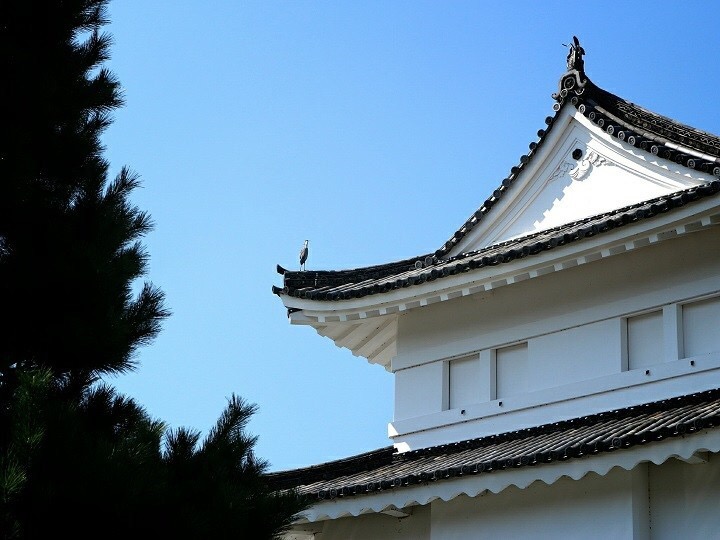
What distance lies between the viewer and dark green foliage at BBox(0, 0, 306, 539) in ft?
21.8

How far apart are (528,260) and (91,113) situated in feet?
18.1

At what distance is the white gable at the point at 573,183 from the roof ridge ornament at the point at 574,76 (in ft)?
0.77

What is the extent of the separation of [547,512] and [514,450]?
0.67 metres

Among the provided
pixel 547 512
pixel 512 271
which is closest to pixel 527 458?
pixel 547 512

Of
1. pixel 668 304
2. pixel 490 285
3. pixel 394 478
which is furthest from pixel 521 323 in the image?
pixel 394 478

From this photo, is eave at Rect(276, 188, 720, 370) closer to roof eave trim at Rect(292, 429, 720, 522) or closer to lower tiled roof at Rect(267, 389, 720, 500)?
lower tiled roof at Rect(267, 389, 720, 500)

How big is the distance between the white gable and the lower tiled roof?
2583mm

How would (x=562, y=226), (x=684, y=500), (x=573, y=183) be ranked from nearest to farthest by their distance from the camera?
(x=684, y=500) → (x=562, y=226) → (x=573, y=183)

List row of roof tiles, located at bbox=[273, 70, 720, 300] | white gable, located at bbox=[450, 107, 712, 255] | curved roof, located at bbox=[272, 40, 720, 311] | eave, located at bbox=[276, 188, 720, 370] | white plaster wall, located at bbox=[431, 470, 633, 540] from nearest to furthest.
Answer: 1. white plaster wall, located at bbox=[431, 470, 633, 540]
2. eave, located at bbox=[276, 188, 720, 370]
3. curved roof, located at bbox=[272, 40, 720, 311]
4. row of roof tiles, located at bbox=[273, 70, 720, 300]
5. white gable, located at bbox=[450, 107, 712, 255]

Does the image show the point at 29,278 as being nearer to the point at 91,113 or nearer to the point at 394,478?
the point at 91,113

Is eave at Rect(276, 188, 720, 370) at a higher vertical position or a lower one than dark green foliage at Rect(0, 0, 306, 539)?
higher

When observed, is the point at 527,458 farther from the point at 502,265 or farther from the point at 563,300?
the point at 563,300

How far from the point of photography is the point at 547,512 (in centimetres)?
1172

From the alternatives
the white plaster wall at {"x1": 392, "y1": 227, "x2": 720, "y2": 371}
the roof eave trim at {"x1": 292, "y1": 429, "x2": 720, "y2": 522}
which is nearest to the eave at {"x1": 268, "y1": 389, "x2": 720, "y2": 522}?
the roof eave trim at {"x1": 292, "y1": 429, "x2": 720, "y2": 522}
